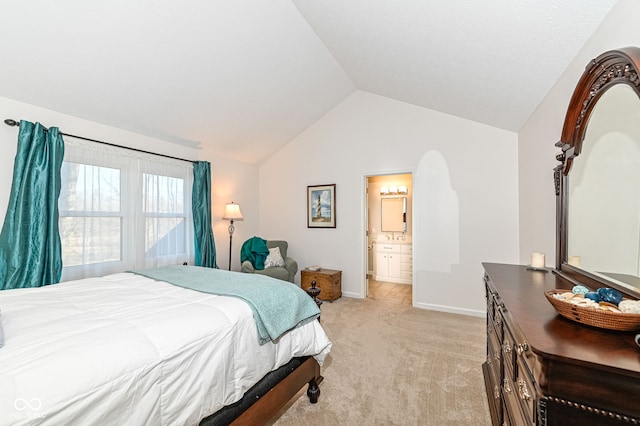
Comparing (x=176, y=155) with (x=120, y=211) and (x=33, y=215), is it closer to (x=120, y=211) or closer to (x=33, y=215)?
(x=120, y=211)

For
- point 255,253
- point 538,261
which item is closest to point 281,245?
point 255,253

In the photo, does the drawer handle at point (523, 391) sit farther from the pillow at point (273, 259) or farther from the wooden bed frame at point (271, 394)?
the pillow at point (273, 259)

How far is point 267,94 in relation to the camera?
3637 millimetres

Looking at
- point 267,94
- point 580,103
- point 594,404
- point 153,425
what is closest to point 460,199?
point 580,103

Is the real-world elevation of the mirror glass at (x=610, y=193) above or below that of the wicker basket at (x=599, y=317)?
above

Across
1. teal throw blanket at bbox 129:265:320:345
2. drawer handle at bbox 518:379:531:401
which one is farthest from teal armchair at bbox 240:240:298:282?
drawer handle at bbox 518:379:531:401

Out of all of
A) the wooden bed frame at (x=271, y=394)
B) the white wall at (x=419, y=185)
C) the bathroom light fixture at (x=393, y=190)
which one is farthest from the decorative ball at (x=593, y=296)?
the bathroom light fixture at (x=393, y=190)

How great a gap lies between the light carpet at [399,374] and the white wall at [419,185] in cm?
71

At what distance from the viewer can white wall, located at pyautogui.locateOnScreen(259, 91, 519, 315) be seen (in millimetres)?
3504

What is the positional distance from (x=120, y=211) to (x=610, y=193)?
407cm

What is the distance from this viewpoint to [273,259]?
439cm

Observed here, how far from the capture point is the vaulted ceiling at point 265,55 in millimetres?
1813

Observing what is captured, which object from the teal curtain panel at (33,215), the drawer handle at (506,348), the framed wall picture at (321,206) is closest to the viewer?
the drawer handle at (506,348)

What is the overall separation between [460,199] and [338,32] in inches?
97.9
